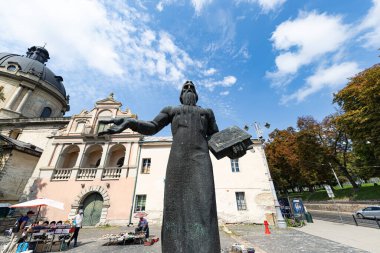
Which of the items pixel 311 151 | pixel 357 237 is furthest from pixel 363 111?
pixel 357 237

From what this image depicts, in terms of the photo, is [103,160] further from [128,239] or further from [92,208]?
[128,239]

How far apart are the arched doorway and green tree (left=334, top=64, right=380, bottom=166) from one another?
2771 cm

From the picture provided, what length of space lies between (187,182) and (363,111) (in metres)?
27.0

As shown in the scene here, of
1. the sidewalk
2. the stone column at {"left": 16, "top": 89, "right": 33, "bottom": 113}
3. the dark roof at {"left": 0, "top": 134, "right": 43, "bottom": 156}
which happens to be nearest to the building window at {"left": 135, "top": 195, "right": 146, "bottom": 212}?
the sidewalk

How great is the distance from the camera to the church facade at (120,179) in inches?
641

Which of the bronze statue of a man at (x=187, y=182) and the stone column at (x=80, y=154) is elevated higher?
the stone column at (x=80, y=154)

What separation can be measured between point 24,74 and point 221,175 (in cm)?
3919

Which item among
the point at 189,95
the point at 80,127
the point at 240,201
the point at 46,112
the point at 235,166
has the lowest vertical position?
the point at 240,201

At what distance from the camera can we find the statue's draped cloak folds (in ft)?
7.27

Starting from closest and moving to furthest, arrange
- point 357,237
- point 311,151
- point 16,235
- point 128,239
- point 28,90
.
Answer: point 16,235, point 357,237, point 128,239, point 311,151, point 28,90

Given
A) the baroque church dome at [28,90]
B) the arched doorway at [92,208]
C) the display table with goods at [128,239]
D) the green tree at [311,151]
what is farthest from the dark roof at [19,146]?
the green tree at [311,151]

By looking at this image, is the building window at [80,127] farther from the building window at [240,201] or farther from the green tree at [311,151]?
the green tree at [311,151]

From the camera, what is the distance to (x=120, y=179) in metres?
17.5

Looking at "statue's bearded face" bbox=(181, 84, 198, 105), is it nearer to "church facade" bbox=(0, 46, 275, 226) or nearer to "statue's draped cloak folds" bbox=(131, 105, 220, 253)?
"statue's draped cloak folds" bbox=(131, 105, 220, 253)
